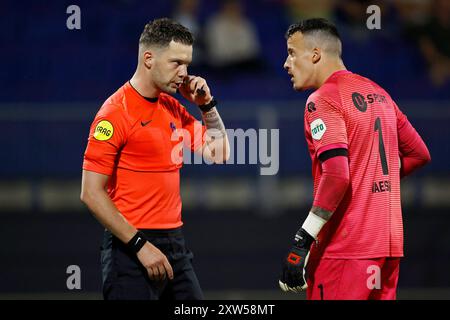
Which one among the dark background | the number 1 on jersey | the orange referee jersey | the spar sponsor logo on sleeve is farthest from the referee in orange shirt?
the dark background

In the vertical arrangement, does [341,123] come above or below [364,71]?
below

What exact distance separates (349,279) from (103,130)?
1.57 meters

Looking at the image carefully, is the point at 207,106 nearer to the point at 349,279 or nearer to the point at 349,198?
the point at 349,198

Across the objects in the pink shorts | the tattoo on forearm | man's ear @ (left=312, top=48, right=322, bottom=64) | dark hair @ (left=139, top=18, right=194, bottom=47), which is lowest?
the pink shorts

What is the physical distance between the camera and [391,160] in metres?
4.73

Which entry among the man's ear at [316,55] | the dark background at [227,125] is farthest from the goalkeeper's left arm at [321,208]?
the dark background at [227,125]

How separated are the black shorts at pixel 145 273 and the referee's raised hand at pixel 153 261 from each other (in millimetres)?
117

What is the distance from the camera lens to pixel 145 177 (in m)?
5.01

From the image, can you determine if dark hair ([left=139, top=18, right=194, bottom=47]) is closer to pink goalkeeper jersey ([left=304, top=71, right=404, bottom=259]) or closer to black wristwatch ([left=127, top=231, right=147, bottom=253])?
pink goalkeeper jersey ([left=304, top=71, right=404, bottom=259])

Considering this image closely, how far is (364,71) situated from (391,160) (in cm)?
886

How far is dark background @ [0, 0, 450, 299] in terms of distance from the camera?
9.16 m

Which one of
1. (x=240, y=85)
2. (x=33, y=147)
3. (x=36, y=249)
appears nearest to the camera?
(x=36, y=249)
